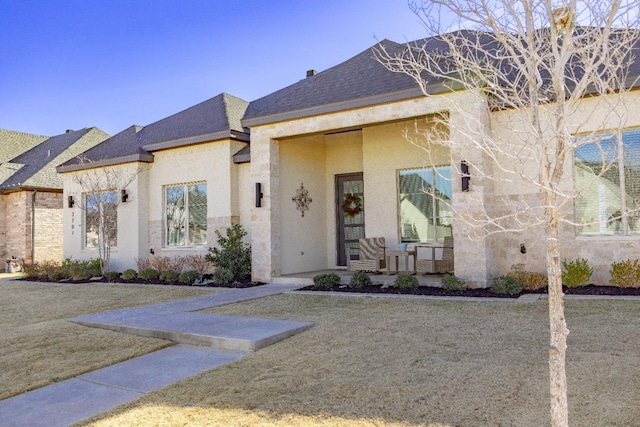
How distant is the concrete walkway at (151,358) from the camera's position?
3602 mm

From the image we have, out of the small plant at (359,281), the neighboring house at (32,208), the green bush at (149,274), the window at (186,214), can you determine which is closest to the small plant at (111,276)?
the green bush at (149,274)

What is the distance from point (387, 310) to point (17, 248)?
16515mm

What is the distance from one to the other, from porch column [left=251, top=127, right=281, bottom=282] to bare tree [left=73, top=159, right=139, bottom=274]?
15.4 feet

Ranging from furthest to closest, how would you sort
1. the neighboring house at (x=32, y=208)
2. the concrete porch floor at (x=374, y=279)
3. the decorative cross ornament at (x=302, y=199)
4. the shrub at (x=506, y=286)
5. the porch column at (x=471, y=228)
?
the neighboring house at (x=32, y=208) → the decorative cross ornament at (x=302, y=199) → the concrete porch floor at (x=374, y=279) → the porch column at (x=471, y=228) → the shrub at (x=506, y=286)

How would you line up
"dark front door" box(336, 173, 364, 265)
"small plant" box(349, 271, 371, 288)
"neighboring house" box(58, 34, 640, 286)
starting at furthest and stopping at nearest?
"dark front door" box(336, 173, 364, 265), "small plant" box(349, 271, 371, 288), "neighboring house" box(58, 34, 640, 286)

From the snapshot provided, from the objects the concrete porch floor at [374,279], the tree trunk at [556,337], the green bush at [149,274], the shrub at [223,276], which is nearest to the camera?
the tree trunk at [556,337]

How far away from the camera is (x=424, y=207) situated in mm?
11086

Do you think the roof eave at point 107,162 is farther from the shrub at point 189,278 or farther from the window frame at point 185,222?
the shrub at point 189,278

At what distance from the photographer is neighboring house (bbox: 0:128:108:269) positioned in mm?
17344

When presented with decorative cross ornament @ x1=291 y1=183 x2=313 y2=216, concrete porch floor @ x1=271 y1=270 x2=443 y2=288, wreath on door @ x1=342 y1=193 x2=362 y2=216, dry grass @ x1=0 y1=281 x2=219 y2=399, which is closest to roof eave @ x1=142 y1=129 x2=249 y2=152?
decorative cross ornament @ x1=291 y1=183 x2=313 y2=216

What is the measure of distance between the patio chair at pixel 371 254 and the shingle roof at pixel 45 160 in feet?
43.6

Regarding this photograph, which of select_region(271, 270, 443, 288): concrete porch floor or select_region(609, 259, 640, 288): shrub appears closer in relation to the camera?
select_region(609, 259, 640, 288): shrub

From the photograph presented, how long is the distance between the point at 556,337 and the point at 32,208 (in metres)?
19.3

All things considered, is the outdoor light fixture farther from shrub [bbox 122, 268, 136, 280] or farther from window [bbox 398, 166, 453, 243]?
shrub [bbox 122, 268, 136, 280]
